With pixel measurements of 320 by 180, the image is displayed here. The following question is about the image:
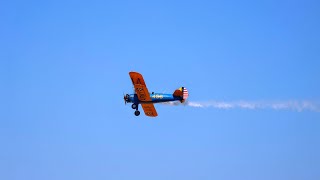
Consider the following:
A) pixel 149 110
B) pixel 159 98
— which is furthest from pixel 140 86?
pixel 149 110

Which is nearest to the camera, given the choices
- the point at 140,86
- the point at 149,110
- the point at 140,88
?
the point at 140,86

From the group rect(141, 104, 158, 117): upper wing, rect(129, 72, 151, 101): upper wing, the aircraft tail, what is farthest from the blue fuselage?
rect(141, 104, 158, 117): upper wing

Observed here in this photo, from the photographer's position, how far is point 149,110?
89188 millimetres

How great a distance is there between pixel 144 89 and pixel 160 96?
2090 millimetres

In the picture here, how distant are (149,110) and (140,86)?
192 inches

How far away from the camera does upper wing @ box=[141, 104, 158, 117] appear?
88125mm

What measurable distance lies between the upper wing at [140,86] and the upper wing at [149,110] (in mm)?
1610

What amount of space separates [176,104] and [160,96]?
6.17 feet

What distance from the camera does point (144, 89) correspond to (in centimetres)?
8544

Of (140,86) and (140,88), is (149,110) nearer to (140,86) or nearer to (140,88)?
(140,88)

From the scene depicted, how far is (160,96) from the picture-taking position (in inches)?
3410

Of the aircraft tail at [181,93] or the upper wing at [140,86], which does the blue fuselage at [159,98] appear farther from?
the upper wing at [140,86]

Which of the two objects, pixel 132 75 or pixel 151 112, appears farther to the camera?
pixel 151 112

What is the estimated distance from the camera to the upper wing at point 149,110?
88.1 metres
